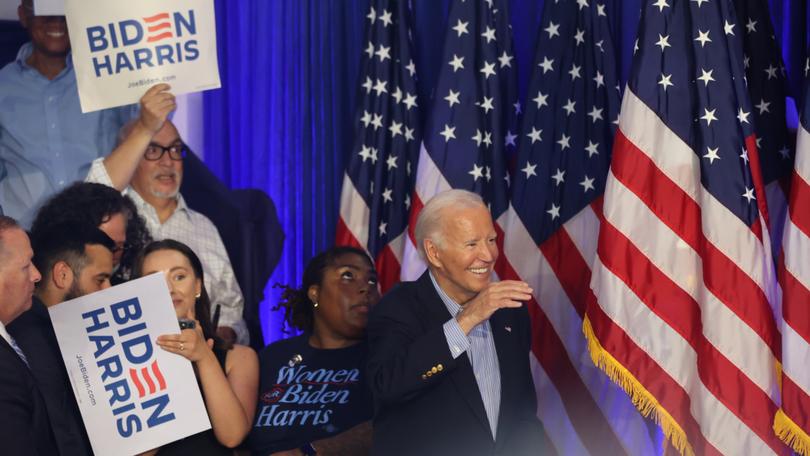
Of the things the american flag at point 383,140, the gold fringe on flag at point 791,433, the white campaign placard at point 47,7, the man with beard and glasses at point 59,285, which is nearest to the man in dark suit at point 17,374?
the man with beard and glasses at point 59,285

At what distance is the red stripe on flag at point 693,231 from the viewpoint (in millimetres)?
3914

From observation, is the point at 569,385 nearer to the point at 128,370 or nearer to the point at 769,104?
the point at 769,104

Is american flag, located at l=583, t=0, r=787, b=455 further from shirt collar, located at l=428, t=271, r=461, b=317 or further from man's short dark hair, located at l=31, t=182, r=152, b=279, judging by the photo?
man's short dark hair, located at l=31, t=182, r=152, b=279

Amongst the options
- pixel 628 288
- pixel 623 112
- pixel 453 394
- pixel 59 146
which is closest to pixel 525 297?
pixel 453 394

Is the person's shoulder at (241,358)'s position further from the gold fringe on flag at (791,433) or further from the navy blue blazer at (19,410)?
the gold fringe on flag at (791,433)

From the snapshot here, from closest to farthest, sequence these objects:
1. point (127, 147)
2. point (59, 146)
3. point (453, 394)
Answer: point (453, 394), point (127, 147), point (59, 146)

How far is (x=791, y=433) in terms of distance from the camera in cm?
377

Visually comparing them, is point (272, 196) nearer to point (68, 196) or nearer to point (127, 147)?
point (127, 147)

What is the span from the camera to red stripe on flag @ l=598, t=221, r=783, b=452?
12.7 ft

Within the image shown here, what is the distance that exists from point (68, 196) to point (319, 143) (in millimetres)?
1437

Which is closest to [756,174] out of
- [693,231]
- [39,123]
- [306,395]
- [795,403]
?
[693,231]

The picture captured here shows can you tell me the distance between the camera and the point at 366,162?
5.01m

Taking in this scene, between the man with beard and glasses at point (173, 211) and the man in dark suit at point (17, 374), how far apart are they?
141 cm

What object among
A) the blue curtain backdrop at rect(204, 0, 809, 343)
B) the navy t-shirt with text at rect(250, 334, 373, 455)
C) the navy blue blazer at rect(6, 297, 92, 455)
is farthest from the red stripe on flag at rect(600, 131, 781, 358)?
the navy blue blazer at rect(6, 297, 92, 455)
